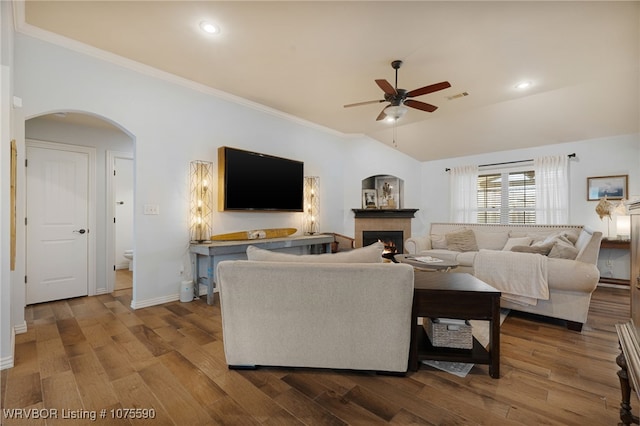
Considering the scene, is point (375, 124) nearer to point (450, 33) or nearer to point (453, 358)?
point (450, 33)

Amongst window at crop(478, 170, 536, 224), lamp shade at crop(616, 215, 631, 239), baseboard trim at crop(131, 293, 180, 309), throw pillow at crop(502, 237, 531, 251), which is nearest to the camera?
baseboard trim at crop(131, 293, 180, 309)

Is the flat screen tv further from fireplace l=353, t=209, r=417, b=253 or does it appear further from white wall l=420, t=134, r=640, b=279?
white wall l=420, t=134, r=640, b=279

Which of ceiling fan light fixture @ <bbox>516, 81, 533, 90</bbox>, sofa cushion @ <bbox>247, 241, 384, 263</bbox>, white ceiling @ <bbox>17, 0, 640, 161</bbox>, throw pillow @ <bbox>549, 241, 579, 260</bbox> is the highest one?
white ceiling @ <bbox>17, 0, 640, 161</bbox>

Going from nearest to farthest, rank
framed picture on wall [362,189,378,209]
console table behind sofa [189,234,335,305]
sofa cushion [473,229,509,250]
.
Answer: console table behind sofa [189,234,335,305] < sofa cushion [473,229,509,250] < framed picture on wall [362,189,378,209]

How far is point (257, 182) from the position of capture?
165 inches

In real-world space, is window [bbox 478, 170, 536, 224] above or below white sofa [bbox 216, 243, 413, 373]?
above

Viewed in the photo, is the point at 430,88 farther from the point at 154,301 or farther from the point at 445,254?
the point at 154,301

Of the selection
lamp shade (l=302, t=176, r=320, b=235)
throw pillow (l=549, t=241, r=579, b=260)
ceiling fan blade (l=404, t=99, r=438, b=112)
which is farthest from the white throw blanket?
lamp shade (l=302, t=176, r=320, b=235)

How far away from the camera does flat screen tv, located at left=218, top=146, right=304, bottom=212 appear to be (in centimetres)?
384

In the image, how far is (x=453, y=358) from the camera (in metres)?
1.83

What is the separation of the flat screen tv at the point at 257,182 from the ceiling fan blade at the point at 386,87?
2.08 m

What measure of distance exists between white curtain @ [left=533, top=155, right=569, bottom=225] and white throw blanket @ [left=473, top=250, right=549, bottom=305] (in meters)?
2.84

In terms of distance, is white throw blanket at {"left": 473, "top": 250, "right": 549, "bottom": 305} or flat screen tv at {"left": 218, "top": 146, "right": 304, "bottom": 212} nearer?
white throw blanket at {"left": 473, "top": 250, "right": 549, "bottom": 305}

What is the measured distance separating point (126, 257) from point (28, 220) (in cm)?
207
